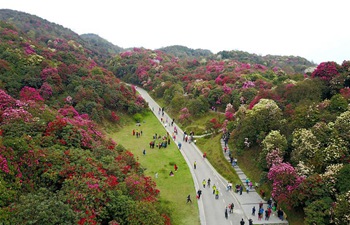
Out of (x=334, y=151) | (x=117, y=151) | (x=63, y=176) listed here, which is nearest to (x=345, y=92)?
(x=334, y=151)

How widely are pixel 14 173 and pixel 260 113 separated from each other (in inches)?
909

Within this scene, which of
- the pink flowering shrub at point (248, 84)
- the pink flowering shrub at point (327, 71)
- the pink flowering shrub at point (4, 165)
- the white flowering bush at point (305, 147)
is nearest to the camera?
the pink flowering shrub at point (4, 165)

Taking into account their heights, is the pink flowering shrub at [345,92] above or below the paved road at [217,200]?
above

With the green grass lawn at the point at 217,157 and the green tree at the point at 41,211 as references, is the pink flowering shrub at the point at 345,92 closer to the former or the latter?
the green grass lawn at the point at 217,157

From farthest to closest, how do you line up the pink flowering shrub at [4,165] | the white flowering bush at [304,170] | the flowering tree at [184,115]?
1. the flowering tree at [184,115]
2. the white flowering bush at [304,170]
3. the pink flowering shrub at [4,165]

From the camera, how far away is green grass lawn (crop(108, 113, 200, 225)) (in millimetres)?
23031

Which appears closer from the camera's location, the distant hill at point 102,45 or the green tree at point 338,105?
the green tree at point 338,105

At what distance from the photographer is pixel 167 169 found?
3038 cm

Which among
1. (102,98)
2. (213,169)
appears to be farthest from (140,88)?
(213,169)

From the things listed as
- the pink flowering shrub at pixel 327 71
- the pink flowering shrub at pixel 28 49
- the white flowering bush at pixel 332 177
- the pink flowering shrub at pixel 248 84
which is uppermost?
the pink flowering shrub at pixel 28 49

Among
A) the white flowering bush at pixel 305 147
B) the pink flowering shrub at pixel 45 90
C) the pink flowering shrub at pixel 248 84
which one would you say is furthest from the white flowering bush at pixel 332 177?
A: the pink flowering shrub at pixel 45 90

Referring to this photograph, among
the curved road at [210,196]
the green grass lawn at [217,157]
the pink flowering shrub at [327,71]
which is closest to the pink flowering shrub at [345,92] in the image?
the pink flowering shrub at [327,71]

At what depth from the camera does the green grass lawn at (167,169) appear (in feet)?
75.6

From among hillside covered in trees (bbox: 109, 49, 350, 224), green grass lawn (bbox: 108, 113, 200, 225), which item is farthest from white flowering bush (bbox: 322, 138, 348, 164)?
green grass lawn (bbox: 108, 113, 200, 225)
